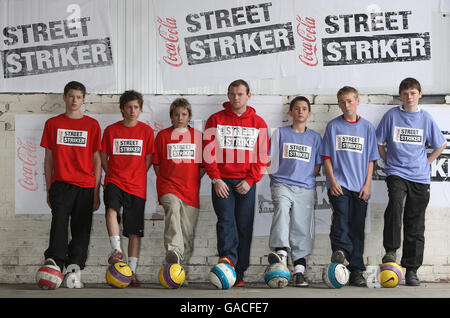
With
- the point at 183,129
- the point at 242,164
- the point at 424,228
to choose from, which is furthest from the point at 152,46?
the point at 424,228

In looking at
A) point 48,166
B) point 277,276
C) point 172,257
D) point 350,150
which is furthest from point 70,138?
point 350,150

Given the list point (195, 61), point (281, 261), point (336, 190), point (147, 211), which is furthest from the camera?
point (195, 61)

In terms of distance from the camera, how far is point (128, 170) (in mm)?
4281

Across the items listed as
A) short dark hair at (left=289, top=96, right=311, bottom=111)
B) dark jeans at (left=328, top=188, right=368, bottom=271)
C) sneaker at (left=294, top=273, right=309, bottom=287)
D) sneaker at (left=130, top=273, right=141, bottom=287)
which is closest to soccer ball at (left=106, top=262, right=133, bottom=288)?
sneaker at (left=130, top=273, right=141, bottom=287)

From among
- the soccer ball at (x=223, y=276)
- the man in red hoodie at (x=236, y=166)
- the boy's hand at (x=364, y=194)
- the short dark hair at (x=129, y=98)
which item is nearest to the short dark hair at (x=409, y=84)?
the boy's hand at (x=364, y=194)

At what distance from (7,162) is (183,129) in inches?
67.0

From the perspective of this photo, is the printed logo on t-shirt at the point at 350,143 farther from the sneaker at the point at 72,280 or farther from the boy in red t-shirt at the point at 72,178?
the sneaker at the point at 72,280

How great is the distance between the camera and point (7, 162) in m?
4.63

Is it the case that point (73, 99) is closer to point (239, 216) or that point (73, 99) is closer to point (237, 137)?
point (237, 137)

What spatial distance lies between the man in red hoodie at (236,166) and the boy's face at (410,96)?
1.33 m

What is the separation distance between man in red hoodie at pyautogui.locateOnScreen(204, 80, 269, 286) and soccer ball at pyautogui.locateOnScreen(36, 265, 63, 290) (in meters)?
1.32

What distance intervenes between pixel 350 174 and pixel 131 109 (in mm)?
2040

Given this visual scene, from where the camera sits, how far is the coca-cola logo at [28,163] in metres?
4.63

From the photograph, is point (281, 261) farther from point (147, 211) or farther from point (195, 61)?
point (195, 61)
